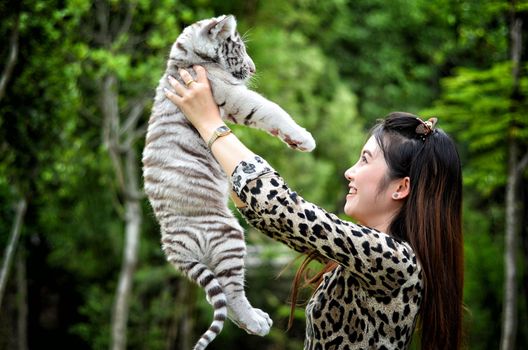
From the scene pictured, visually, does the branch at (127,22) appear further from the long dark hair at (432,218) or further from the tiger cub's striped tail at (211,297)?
the tiger cub's striped tail at (211,297)

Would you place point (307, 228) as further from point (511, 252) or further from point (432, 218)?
point (511, 252)

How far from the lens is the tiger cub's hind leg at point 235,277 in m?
1.75

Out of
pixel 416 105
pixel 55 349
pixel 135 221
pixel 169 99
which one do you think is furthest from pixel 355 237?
pixel 416 105

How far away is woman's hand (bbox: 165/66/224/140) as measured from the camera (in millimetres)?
1718

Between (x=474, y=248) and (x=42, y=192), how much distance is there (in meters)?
5.40

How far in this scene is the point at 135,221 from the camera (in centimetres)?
859

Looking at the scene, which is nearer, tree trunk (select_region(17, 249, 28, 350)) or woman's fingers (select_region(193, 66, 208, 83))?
woman's fingers (select_region(193, 66, 208, 83))

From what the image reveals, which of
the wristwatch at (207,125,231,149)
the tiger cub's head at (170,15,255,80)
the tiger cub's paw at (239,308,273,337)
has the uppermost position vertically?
the tiger cub's head at (170,15,255,80)

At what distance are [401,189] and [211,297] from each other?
2.21 feet

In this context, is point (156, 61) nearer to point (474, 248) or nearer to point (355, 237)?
point (474, 248)

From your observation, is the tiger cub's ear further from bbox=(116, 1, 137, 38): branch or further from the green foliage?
bbox=(116, 1, 137, 38): branch

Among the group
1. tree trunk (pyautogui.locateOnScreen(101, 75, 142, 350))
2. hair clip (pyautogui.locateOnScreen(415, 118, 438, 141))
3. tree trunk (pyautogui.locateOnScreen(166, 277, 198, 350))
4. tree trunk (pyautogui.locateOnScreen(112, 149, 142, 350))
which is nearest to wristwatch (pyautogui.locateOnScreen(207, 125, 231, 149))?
hair clip (pyautogui.locateOnScreen(415, 118, 438, 141))

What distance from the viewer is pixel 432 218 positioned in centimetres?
188

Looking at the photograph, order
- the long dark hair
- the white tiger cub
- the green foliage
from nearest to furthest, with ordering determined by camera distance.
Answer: the white tiger cub → the long dark hair → the green foliage
